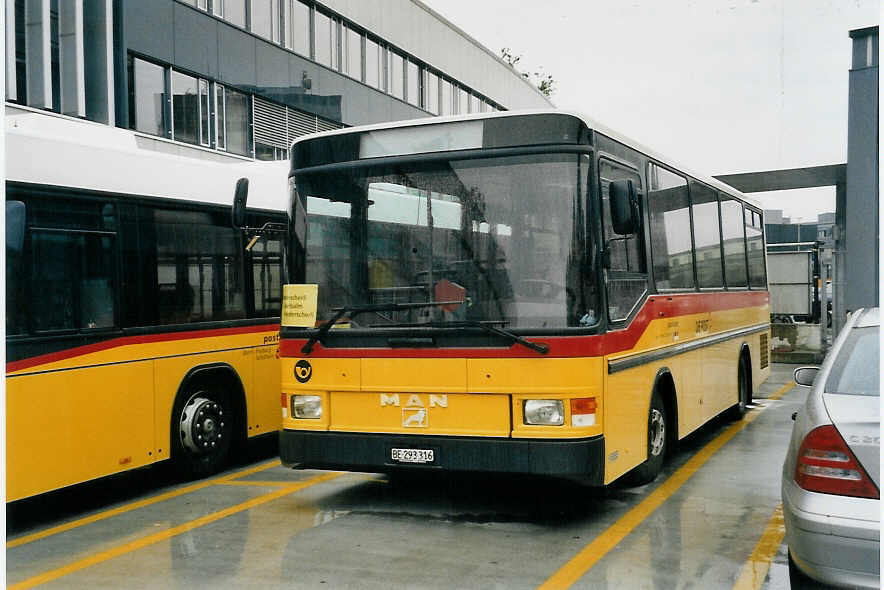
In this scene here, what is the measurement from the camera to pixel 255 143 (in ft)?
80.8

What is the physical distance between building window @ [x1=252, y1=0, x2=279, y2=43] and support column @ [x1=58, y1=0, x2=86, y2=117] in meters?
6.83

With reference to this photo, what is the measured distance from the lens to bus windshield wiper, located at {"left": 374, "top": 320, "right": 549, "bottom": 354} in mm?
6480

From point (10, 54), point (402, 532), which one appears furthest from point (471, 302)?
point (10, 54)

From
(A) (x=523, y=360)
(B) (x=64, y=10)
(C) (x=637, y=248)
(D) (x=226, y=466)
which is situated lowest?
(D) (x=226, y=466)

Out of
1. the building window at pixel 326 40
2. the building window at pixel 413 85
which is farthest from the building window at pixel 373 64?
the building window at pixel 413 85

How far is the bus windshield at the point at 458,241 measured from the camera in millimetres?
6555

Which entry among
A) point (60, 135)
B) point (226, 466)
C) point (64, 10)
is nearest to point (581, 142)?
point (60, 135)

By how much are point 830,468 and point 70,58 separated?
1683cm

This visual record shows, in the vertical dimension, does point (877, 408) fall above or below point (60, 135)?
below

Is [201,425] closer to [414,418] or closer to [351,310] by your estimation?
[351,310]

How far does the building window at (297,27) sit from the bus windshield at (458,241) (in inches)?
792

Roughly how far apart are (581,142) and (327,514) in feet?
11.1

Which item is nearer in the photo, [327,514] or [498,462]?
[498,462]

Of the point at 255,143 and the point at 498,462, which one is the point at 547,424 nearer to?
the point at 498,462
